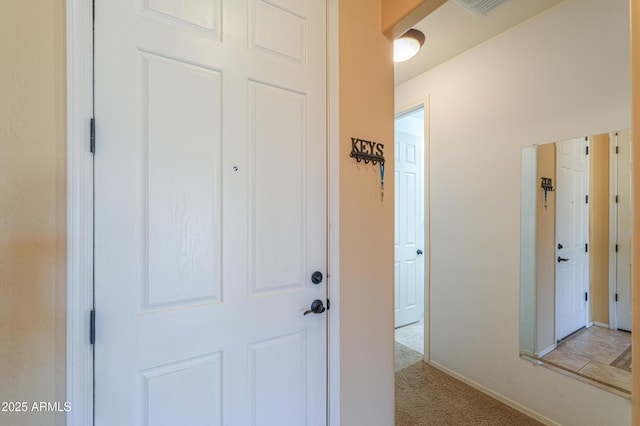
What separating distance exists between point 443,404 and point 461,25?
273 centimetres

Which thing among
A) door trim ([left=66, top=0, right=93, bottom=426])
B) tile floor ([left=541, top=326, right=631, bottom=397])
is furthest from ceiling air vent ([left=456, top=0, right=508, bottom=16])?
tile floor ([left=541, top=326, right=631, bottom=397])

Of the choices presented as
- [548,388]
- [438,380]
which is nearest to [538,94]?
[548,388]

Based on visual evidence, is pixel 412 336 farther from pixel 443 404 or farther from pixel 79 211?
pixel 79 211

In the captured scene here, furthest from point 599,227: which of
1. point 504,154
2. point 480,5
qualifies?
point 480,5

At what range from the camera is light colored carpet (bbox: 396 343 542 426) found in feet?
5.85

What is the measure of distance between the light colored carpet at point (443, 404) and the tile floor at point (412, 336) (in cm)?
40

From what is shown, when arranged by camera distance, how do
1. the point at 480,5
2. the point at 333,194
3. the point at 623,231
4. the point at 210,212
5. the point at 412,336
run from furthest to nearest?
the point at 412,336 → the point at 480,5 → the point at 623,231 → the point at 333,194 → the point at 210,212

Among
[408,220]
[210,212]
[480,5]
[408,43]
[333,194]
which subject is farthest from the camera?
[408,220]

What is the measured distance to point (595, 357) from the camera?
A: 1.61 m

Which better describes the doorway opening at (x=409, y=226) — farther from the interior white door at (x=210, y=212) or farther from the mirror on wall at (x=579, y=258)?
the interior white door at (x=210, y=212)

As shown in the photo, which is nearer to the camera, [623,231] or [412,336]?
[623,231]

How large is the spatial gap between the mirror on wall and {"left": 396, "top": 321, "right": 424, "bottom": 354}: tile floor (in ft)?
3.60

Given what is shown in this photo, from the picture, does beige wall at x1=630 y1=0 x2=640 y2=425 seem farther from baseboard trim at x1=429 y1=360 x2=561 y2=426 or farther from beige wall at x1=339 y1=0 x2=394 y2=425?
baseboard trim at x1=429 y1=360 x2=561 y2=426

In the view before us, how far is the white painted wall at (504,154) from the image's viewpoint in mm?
1569
